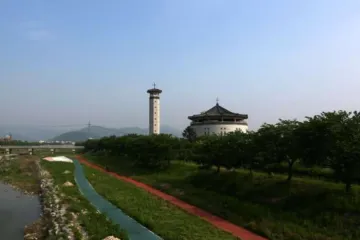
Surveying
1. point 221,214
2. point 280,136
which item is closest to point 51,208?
point 221,214

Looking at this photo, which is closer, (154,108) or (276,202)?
(276,202)

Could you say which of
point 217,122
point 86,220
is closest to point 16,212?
point 86,220

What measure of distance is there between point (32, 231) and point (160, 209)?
7.00 m

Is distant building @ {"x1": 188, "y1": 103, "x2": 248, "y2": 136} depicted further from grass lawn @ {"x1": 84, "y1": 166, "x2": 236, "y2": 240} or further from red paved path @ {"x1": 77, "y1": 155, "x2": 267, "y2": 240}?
red paved path @ {"x1": 77, "y1": 155, "x2": 267, "y2": 240}

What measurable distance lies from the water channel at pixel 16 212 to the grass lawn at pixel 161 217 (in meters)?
5.04

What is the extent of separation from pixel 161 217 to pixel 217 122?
50.5 m

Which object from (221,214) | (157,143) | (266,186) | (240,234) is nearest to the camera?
(240,234)

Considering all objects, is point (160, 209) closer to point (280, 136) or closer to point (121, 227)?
point (121, 227)

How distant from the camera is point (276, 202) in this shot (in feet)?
66.4

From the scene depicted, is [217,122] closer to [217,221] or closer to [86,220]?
[217,221]

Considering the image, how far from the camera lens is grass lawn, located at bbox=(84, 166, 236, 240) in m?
15.1

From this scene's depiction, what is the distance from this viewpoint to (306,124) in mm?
21406

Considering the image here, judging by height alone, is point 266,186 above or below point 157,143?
below

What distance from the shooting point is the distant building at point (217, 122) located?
67569 millimetres
